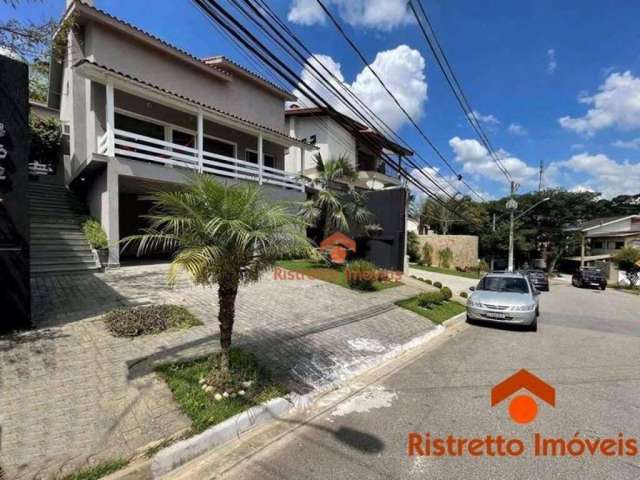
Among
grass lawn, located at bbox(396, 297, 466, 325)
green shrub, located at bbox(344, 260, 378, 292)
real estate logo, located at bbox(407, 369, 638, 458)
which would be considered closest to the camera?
real estate logo, located at bbox(407, 369, 638, 458)

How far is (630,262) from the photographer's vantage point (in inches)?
1152

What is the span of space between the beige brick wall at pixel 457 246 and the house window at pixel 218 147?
801 inches

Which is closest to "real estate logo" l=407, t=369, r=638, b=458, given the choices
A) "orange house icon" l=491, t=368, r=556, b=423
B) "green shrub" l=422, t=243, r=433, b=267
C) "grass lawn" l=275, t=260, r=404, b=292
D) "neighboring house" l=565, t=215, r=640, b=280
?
"orange house icon" l=491, t=368, r=556, b=423

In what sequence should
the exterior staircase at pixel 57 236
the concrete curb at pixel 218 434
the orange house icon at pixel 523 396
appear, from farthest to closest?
the exterior staircase at pixel 57 236 < the orange house icon at pixel 523 396 < the concrete curb at pixel 218 434

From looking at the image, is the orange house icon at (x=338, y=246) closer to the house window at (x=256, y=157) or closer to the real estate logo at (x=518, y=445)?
the house window at (x=256, y=157)

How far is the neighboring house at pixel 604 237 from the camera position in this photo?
39.5 metres

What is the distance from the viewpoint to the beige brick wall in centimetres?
2917

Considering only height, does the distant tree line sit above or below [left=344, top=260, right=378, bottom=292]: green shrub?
above

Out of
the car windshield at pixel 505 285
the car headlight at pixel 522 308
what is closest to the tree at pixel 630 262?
the car windshield at pixel 505 285

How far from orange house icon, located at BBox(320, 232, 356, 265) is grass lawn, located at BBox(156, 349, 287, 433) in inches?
398

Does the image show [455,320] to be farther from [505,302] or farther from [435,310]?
[505,302]

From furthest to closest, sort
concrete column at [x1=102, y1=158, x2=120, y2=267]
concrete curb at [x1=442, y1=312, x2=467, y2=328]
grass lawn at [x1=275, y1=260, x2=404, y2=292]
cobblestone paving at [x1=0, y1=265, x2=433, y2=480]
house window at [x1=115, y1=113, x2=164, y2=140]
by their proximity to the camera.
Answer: house window at [x1=115, y1=113, x2=164, y2=140], grass lawn at [x1=275, y1=260, x2=404, y2=292], concrete column at [x1=102, y1=158, x2=120, y2=267], concrete curb at [x1=442, y1=312, x2=467, y2=328], cobblestone paving at [x1=0, y1=265, x2=433, y2=480]

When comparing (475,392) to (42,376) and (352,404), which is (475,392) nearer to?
(352,404)

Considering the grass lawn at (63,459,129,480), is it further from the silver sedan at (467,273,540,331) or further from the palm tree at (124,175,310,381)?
the silver sedan at (467,273,540,331)
